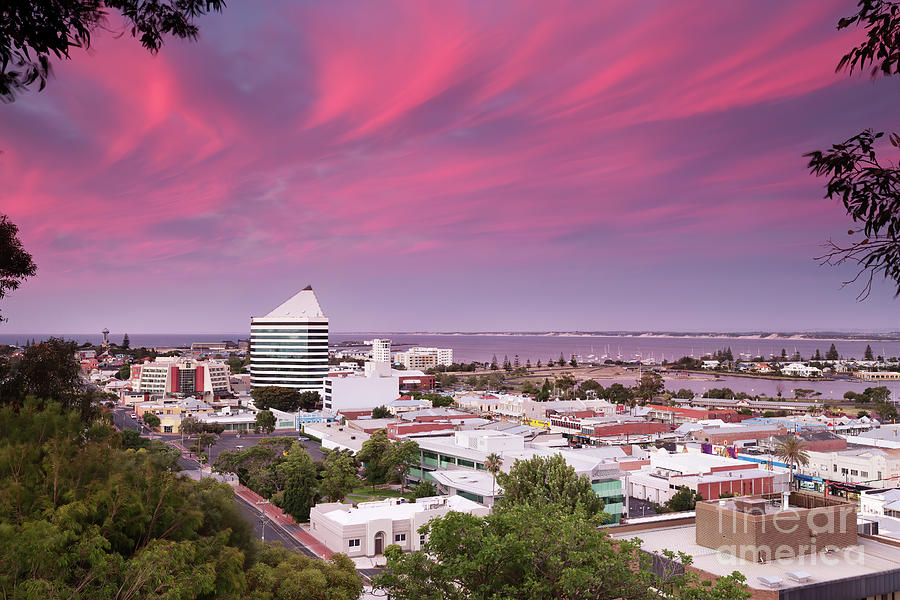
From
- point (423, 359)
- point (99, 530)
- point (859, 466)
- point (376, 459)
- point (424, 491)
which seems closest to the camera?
point (99, 530)

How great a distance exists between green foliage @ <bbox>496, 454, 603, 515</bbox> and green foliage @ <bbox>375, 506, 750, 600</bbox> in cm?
1385

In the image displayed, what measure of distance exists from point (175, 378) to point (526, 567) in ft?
265

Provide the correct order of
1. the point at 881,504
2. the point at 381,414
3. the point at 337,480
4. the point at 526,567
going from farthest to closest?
the point at 381,414 → the point at 337,480 → the point at 881,504 → the point at 526,567

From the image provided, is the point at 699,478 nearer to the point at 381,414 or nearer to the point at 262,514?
the point at 262,514

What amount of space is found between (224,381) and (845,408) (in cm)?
7523

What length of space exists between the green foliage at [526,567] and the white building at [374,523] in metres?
14.9

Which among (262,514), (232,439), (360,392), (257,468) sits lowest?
(232,439)

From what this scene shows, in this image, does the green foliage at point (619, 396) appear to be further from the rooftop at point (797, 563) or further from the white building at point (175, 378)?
the rooftop at point (797, 563)

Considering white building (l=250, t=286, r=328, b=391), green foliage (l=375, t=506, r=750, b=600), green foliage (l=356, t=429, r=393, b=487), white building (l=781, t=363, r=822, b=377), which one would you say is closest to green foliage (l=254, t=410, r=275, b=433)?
green foliage (l=356, t=429, r=393, b=487)

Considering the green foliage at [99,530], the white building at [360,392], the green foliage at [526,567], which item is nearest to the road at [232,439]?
the white building at [360,392]

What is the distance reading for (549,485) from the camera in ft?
85.0

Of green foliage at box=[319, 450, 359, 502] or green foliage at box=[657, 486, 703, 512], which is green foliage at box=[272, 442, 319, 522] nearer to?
green foliage at box=[319, 450, 359, 502]

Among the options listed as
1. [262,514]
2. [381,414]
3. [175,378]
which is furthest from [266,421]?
[175,378]

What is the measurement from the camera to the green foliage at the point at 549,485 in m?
25.5
